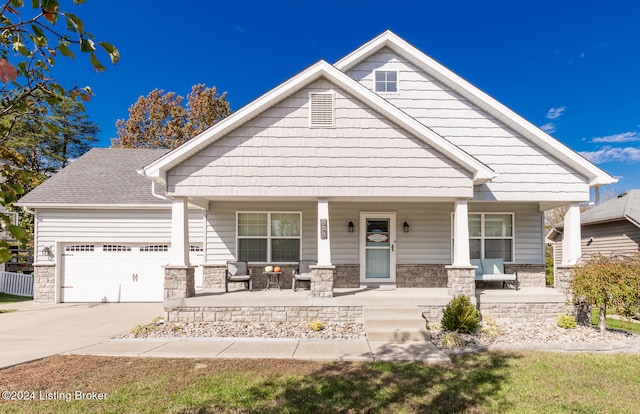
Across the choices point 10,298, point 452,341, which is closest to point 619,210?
point 452,341

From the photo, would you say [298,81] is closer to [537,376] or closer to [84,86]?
[84,86]

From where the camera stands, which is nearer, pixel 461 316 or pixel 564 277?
pixel 461 316

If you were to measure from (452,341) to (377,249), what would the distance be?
168 inches

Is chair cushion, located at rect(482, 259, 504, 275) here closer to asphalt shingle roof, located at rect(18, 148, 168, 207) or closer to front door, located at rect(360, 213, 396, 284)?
front door, located at rect(360, 213, 396, 284)

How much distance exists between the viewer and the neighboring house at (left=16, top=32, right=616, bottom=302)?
8648 millimetres

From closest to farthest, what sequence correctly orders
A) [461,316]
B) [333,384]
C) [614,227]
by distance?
[333,384]
[461,316]
[614,227]

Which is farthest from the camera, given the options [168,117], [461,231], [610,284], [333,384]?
[168,117]

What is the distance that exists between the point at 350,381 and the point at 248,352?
7.40 ft

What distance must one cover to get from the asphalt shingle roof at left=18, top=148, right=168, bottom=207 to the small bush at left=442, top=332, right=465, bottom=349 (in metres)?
10.2

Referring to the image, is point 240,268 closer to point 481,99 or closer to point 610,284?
point 481,99

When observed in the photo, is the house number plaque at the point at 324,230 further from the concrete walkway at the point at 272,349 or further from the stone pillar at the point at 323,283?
the concrete walkway at the point at 272,349

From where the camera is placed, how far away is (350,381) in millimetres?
5176

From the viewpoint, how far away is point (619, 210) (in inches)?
632

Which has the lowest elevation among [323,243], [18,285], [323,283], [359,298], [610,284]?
[18,285]
